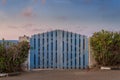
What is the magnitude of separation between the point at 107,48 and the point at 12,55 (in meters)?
3.81

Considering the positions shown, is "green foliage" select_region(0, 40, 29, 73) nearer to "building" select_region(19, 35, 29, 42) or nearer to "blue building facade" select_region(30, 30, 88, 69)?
"building" select_region(19, 35, 29, 42)

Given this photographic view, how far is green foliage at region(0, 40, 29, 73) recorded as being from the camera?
1207 centimetres

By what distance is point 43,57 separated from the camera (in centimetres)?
1491

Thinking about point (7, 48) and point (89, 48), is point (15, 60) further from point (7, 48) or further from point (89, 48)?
point (89, 48)

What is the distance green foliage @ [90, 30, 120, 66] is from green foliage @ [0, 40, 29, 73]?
9.49ft

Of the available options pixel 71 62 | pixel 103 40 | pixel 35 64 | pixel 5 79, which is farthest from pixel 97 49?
pixel 5 79

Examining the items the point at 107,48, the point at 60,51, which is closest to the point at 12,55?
the point at 60,51

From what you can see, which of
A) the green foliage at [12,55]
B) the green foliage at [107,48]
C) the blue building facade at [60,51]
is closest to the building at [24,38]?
the blue building facade at [60,51]

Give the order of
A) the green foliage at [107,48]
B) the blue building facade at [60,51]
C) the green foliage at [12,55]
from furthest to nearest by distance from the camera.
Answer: the blue building facade at [60,51] < the green foliage at [107,48] < the green foliage at [12,55]

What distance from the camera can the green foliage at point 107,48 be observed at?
1381 centimetres

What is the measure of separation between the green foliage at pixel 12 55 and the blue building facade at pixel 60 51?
74.5 inches

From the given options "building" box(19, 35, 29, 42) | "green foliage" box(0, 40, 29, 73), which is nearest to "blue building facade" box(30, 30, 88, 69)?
"building" box(19, 35, 29, 42)

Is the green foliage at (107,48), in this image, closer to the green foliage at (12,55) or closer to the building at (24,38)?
the building at (24,38)

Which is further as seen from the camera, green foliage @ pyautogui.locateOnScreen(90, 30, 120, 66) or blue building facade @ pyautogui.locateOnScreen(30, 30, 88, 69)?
blue building facade @ pyautogui.locateOnScreen(30, 30, 88, 69)
